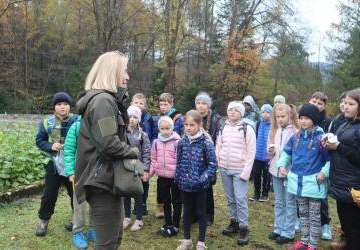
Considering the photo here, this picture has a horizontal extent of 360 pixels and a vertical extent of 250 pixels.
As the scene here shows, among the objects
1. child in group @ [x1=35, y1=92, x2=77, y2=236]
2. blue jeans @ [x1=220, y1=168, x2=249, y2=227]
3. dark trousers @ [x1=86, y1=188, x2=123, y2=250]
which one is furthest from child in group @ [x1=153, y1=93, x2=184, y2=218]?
dark trousers @ [x1=86, y1=188, x2=123, y2=250]

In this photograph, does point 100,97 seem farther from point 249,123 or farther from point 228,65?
point 228,65

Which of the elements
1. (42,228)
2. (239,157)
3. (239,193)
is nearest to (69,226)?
(42,228)

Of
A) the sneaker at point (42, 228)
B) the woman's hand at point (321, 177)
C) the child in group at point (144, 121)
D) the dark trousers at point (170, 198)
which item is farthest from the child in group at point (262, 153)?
the sneaker at point (42, 228)

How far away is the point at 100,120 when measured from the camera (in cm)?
321

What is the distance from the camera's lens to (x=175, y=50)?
33.6 meters

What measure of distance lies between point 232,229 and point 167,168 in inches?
48.0

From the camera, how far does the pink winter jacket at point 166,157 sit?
562 centimetres

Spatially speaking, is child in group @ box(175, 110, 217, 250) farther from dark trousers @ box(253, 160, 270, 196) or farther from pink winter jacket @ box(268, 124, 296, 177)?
dark trousers @ box(253, 160, 270, 196)

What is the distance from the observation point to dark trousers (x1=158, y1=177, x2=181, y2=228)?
18.7 feet

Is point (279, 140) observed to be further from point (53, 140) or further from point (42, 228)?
point (42, 228)

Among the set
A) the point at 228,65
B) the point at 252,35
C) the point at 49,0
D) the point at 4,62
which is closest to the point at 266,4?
the point at 252,35

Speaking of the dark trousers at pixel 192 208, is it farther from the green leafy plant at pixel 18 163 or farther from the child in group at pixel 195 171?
the green leafy plant at pixel 18 163

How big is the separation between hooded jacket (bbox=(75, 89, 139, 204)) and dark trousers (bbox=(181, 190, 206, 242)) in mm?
1928

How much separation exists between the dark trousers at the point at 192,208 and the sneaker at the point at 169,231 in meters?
0.51
